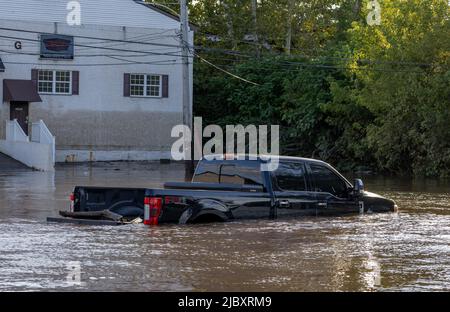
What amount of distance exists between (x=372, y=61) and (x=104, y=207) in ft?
81.2

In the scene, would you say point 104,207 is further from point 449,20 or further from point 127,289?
point 449,20

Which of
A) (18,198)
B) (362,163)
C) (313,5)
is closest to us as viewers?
(18,198)

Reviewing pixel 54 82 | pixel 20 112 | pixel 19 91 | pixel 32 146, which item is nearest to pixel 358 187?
pixel 32 146

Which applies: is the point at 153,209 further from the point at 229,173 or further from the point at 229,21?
the point at 229,21

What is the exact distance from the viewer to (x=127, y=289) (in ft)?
34.4

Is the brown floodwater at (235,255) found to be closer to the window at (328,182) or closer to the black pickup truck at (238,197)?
the black pickup truck at (238,197)

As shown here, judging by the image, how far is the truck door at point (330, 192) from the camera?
1741 centimetres

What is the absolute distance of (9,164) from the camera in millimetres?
40812

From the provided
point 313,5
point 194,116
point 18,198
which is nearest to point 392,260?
point 18,198

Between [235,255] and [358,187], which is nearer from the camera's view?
[235,255]

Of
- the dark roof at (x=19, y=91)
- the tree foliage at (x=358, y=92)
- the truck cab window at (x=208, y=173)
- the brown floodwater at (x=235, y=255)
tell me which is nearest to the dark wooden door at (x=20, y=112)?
the dark roof at (x=19, y=91)

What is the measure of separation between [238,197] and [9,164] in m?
26.5

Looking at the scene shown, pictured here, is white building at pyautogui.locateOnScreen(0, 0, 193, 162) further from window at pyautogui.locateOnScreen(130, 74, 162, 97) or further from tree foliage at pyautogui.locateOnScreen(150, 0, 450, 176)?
tree foliage at pyautogui.locateOnScreen(150, 0, 450, 176)
